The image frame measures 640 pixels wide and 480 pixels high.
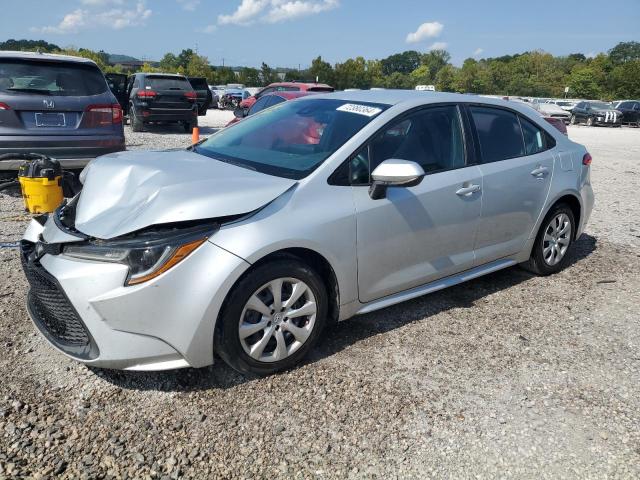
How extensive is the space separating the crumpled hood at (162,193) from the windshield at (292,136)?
210mm

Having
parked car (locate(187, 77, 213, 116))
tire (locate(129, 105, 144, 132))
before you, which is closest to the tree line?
parked car (locate(187, 77, 213, 116))

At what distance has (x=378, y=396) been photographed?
2.95 meters

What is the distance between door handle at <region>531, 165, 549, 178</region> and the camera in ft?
14.4

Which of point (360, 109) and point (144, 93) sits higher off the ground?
point (144, 93)

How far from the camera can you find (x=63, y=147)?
6.29 m

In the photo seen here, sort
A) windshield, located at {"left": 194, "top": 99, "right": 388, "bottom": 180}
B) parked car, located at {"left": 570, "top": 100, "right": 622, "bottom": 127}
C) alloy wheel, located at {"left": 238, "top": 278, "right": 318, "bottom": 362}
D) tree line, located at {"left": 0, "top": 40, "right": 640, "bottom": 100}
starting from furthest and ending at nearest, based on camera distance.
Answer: tree line, located at {"left": 0, "top": 40, "right": 640, "bottom": 100} < parked car, located at {"left": 570, "top": 100, "right": 622, "bottom": 127} < windshield, located at {"left": 194, "top": 99, "right": 388, "bottom": 180} < alloy wheel, located at {"left": 238, "top": 278, "right": 318, "bottom": 362}

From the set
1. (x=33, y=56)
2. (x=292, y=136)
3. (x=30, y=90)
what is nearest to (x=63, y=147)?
(x=30, y=90)

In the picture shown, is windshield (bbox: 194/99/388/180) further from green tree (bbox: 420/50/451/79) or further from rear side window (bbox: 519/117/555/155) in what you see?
green tree (bbox: 420/50/451/79)

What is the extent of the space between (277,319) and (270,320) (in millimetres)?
47

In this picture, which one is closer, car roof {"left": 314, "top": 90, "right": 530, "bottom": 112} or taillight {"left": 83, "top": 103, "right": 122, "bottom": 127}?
car roof {"left": 314, "top": 90, "right": 530, "bottom": 112}

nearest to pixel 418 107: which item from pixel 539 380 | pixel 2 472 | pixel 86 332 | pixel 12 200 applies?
pixel 539 380

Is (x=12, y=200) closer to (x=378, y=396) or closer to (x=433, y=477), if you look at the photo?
(x=378, y=396)

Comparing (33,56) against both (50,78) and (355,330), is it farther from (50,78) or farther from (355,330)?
(355,330)

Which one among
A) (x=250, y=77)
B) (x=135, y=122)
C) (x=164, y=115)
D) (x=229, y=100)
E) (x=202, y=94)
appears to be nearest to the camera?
(x=164, y=115)
